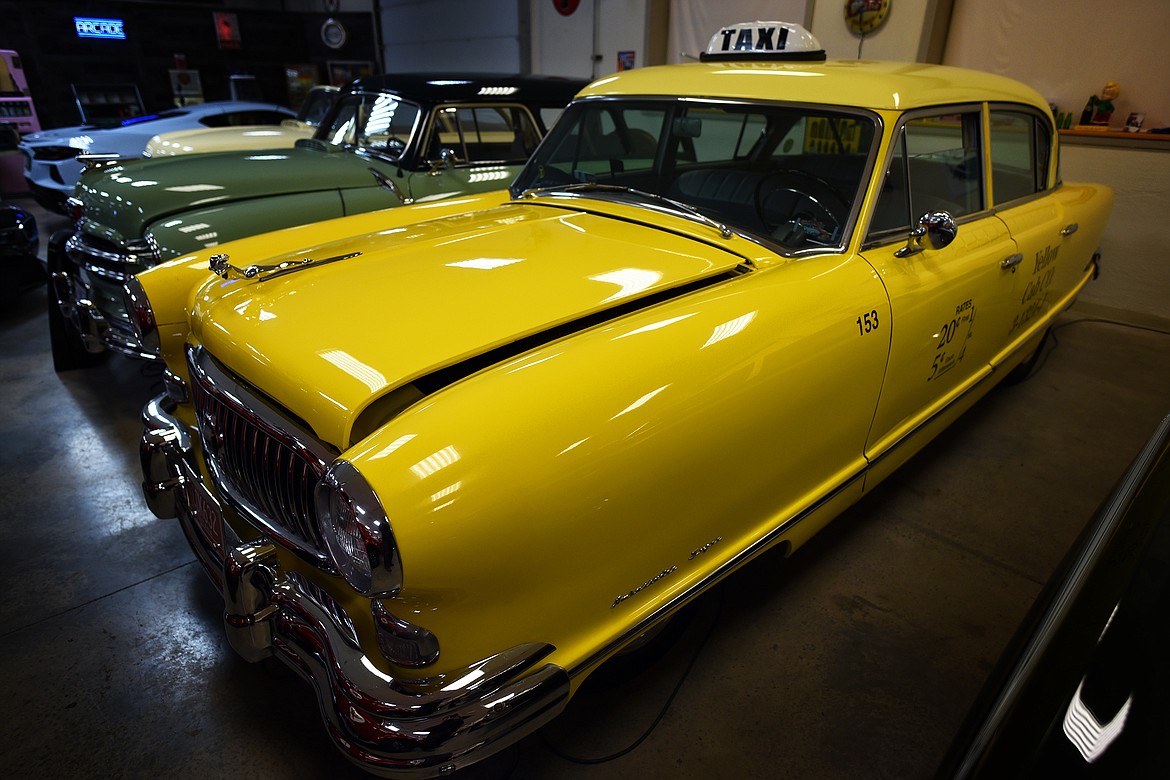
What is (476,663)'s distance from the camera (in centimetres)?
122

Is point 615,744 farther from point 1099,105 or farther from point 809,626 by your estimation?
point 1099,105

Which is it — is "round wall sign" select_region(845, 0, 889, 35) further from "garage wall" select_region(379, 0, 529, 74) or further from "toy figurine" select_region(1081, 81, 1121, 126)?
"garage wall" select_region(379, 0, 529, 74)

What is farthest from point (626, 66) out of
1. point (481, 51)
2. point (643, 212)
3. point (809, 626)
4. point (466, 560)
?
point (466, 560)

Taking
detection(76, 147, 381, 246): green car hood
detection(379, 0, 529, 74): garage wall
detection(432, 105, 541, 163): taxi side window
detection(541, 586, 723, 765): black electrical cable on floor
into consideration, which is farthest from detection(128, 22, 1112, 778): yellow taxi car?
detection(379, 0, 529, 74): garage wall

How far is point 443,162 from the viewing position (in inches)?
159

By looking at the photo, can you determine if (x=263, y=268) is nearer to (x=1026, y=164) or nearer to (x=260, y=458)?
(x=260, y=458)

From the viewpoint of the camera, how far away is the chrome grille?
4.39ft

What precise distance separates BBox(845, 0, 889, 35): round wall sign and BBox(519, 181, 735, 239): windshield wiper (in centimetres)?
436

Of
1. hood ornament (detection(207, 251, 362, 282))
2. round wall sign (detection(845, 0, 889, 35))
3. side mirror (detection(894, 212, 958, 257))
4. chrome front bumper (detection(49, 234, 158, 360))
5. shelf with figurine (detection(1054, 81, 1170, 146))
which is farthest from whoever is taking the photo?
round wall sign (detection(845, 0, 889, 35))

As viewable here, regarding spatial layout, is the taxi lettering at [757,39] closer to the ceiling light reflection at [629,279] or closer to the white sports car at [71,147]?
the ceiling light reflection at [629,279]

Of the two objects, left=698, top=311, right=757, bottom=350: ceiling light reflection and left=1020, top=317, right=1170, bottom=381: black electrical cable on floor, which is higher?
left=698, top=311, right=757, bottom=350: ceiling light reflection

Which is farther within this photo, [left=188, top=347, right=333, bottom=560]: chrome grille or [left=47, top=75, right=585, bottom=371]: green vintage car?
[left=47, top=75, right=585, bottom=371]: green vintage car

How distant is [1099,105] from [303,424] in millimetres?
5814

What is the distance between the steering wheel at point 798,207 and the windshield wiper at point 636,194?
0.17m
